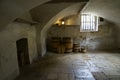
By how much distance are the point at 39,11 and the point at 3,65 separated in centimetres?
274

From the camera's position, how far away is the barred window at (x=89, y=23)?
814 cm

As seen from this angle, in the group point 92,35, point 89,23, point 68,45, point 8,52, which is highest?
point 89,23

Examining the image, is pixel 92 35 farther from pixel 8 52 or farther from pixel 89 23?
pixel 8 52

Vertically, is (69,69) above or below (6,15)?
below

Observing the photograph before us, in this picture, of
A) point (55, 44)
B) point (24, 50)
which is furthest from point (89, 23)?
point (24, 50)

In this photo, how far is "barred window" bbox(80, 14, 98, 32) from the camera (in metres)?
8.14

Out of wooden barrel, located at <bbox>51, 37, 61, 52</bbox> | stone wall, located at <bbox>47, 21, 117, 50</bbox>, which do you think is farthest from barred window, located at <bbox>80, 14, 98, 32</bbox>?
wooden barrel, located at <bbox>51, 37, 61, 52</bbox>

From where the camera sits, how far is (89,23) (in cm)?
829

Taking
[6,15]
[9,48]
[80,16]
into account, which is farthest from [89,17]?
[6,15]

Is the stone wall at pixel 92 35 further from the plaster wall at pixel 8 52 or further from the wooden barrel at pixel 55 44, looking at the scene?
the plaster wall at pixel 8 52

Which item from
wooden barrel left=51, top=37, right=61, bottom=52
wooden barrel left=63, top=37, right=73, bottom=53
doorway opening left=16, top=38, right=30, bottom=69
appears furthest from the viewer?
wooden barrel left=51, top=37, right=61, bottom=52

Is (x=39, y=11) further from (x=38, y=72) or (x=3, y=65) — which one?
(x=3, y=65)

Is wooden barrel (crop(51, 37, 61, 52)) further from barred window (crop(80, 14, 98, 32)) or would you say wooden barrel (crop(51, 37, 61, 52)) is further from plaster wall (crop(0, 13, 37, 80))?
plaster wall (crop(0, 13, 37, 80))

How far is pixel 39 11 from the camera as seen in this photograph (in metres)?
4.98
